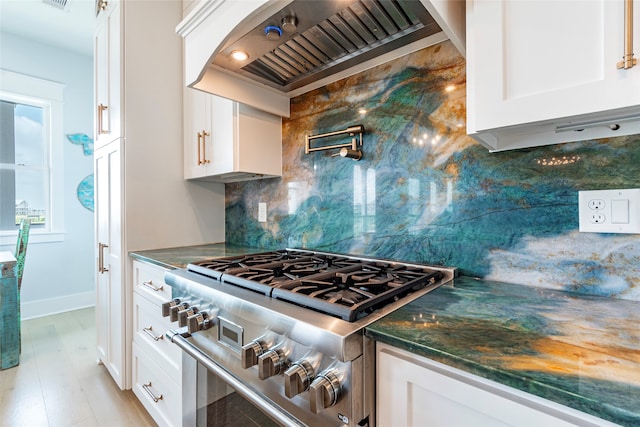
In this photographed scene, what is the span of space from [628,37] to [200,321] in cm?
134

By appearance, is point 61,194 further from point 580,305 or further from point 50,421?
point 580,305

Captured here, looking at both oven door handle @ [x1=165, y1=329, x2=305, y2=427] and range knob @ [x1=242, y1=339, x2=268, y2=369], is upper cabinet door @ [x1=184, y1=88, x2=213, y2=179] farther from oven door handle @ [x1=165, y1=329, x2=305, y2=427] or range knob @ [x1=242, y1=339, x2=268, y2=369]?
range knob @ [x1=242, y1=339, x2=268, y2=369]

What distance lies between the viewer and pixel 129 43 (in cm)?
185

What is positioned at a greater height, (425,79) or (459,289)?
(425,79)

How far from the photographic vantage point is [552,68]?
72 centimetres

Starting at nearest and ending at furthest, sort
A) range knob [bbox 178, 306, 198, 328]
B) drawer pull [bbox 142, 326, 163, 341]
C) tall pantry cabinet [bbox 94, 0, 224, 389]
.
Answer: range knob [bbox 178, 306, 198, 328] < drawer pull [bbox 142, 326, 163, 341] < tall pantry cabinet [bbox 94, 0, 224, 389]

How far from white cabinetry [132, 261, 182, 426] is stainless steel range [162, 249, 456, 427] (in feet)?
0.56

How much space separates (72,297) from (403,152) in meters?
4.06

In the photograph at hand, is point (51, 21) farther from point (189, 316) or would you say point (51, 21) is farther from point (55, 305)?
point (189, 316)

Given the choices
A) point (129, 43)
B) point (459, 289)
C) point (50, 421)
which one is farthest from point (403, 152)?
point (50, 421)

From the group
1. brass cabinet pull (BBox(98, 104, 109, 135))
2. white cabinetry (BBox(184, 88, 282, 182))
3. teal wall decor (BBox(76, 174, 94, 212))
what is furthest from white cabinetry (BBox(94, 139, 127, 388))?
teal wall decor (BBox(76, 174, 94, 212))

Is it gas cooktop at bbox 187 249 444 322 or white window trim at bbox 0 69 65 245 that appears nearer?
gas cooktop at bbox 187 249 444 322

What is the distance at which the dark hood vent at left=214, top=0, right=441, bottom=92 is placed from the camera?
1002 millimetres

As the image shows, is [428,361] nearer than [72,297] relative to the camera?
Yes
